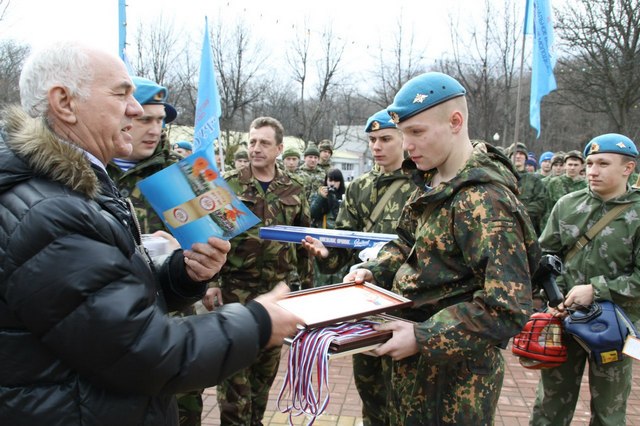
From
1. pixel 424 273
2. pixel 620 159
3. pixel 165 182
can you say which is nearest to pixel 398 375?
pixel 424 273

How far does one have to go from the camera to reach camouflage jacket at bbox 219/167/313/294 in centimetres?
407

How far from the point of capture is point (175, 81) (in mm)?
24688

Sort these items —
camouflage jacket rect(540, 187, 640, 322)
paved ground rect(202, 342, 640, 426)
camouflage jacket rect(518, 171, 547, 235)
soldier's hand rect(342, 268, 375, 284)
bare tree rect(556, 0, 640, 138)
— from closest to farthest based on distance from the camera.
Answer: soldier's hand rect(342, 268, 375, 284), camouflage jacket rect(540, 187, 640, 322), paved ground rect(202, 342, 640, 426), camouflage jacket rect(518, 171, 547, 235), bare tree rect(556, 0, 640, 138)

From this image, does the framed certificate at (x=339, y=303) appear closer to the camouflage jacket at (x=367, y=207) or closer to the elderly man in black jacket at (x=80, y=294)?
the elderly man in black jacket at (x=80, y=294)

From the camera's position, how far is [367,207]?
13.5 feet

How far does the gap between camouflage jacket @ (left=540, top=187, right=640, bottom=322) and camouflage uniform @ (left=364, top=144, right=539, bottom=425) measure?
159cm

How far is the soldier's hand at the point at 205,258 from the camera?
6.39ft

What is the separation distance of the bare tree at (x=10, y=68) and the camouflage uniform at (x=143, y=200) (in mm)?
19735

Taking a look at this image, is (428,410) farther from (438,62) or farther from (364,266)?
(438,62)

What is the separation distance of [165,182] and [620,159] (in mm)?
3345

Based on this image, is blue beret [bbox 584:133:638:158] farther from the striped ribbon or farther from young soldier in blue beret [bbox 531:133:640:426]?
the striped ribbon

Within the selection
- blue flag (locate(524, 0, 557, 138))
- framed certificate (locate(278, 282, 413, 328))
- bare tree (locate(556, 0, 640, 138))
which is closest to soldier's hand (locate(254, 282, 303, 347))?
framed certificate (locate(278, 282, 413, 328))

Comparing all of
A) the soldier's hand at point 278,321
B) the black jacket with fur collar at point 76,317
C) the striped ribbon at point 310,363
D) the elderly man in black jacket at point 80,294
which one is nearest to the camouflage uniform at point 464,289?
the striped ribbon at point 310,363

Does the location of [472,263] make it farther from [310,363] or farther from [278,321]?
[278,321]
